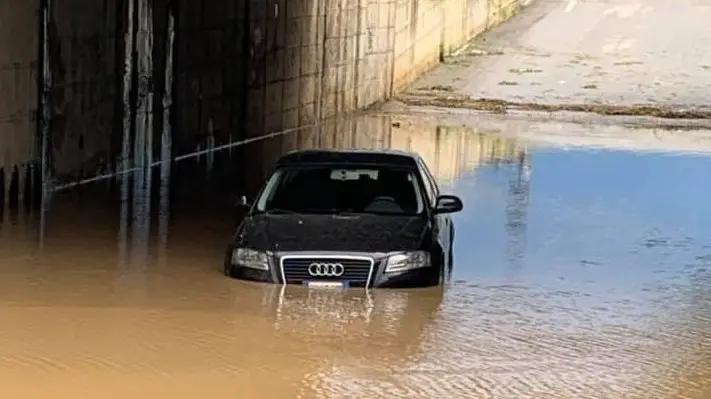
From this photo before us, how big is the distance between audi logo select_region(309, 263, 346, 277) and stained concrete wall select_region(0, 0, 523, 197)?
28.7 ft

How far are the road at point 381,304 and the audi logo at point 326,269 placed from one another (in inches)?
9.3

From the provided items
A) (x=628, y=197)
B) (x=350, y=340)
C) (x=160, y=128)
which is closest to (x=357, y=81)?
(x=160, y=128)

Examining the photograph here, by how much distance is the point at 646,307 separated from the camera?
1452cm

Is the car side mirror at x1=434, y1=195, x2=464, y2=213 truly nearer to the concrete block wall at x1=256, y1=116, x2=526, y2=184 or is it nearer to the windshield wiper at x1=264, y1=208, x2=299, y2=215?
the windshield wiper at x1=264, y1=208, x2=299, y2=215

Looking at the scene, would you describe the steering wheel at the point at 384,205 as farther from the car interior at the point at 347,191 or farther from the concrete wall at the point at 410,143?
the concrete wall at the point at 410,143

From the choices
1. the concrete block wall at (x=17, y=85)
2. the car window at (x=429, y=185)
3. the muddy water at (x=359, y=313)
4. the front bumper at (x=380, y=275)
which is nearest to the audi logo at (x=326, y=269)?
the front bumper at (x=380, y=275)

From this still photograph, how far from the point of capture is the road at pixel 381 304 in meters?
10.6

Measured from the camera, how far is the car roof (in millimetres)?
15406

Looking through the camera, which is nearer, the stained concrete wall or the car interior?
the car interior

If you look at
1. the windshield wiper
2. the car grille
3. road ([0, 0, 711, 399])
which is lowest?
road ([0, 0, 711, 399])

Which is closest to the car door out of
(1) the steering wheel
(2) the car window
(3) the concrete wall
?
(2) the car window

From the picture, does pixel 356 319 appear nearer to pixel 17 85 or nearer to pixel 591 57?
pixel 17 85

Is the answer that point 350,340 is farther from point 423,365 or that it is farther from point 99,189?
point 99,189

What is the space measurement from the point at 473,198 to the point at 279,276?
10.4 meters
